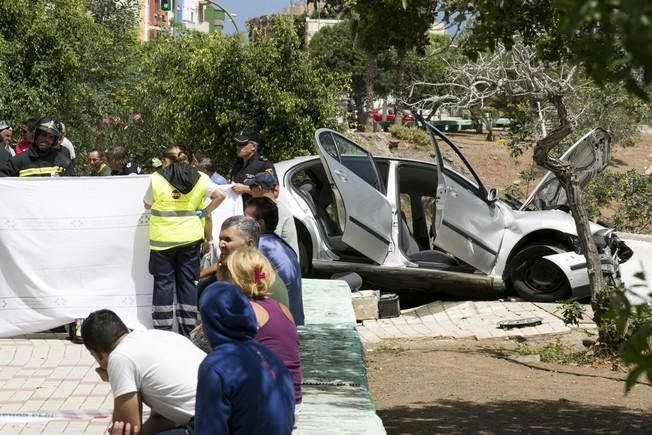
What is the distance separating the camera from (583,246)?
391 inches

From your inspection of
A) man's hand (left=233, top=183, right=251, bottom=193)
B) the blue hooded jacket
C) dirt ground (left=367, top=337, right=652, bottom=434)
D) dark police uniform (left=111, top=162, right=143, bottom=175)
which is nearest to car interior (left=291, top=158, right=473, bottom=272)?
dirt ground (left=367, top=337, right=652, bottom=434)

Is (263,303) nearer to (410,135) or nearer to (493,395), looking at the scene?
(493,395)

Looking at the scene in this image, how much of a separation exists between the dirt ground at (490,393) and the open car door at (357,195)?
1538 mm

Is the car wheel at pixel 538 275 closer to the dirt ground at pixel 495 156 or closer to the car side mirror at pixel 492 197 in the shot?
the car side mirror at pixel 492 197

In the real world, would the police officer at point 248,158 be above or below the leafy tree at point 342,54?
below

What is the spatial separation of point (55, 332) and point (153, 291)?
4.43ft

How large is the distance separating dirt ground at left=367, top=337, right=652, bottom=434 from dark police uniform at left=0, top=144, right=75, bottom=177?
331cm

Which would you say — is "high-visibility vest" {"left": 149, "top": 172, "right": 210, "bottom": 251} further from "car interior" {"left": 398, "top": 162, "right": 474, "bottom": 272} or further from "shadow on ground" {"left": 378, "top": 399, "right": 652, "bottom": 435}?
"car interior" {"left": 398, "top": 162, "right": 474, "bottom": 272}

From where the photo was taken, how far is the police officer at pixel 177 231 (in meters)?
8.99

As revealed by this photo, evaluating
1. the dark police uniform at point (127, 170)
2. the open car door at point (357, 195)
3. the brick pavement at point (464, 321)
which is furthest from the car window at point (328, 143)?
the dark police uniform at point (127, 170)

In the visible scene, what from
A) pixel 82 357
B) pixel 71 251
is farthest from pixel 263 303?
pixel 71 251

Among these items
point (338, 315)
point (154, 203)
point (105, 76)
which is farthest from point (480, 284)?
point (105, 76)

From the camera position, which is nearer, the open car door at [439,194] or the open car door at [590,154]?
the open car door at [439,194]

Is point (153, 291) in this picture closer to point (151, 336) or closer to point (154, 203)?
point (154, 203)
